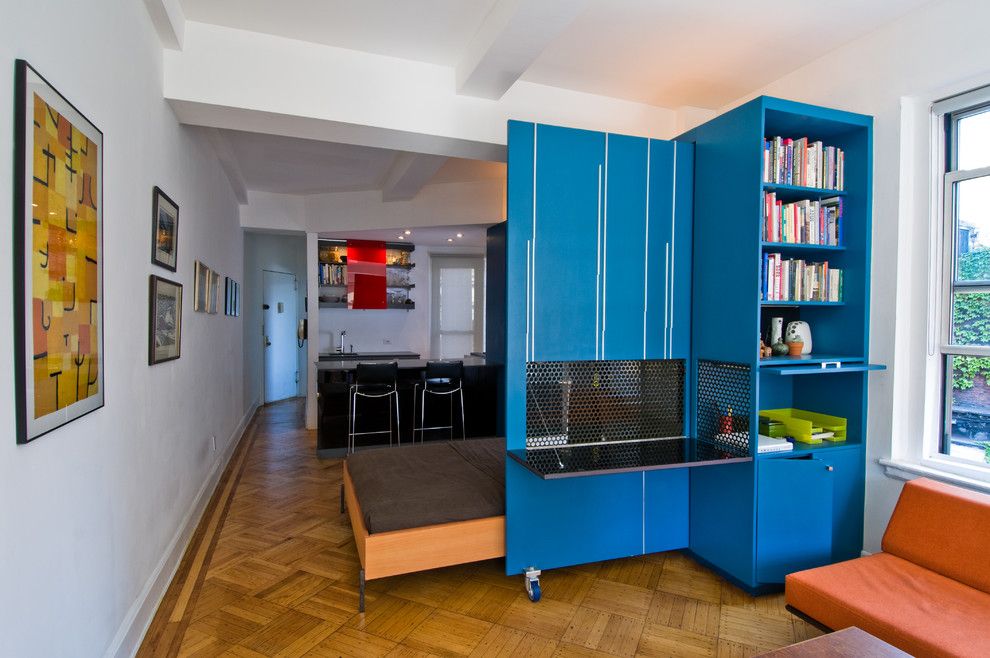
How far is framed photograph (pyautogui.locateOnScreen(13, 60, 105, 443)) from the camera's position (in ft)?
4.62

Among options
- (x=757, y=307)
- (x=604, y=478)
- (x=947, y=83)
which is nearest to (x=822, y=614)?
(x=604, y=478)

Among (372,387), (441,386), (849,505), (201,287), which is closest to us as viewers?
(849,505)

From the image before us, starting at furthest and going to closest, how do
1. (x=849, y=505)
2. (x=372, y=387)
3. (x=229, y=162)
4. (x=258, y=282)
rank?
(x=258, y=282) < (x=372, y=387) < (x=229, y=162) < (x=849, y=505)

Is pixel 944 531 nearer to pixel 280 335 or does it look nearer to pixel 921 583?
pixel 921 583

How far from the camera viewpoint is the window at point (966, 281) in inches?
108

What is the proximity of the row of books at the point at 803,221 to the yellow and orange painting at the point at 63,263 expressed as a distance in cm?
313

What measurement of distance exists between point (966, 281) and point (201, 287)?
4.90 metres

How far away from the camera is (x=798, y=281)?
3.09 meters

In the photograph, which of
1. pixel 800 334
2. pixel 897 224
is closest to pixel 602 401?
pixel 800 334

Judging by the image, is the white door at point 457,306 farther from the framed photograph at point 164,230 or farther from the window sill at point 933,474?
the window sill at point 933,474

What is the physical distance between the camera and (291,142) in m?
4.84

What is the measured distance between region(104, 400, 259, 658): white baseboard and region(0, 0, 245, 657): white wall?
1 centimetres

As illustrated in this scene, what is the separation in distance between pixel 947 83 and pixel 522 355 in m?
2.63

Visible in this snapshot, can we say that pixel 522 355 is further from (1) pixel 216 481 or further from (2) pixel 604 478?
(1) pixel 216 481
